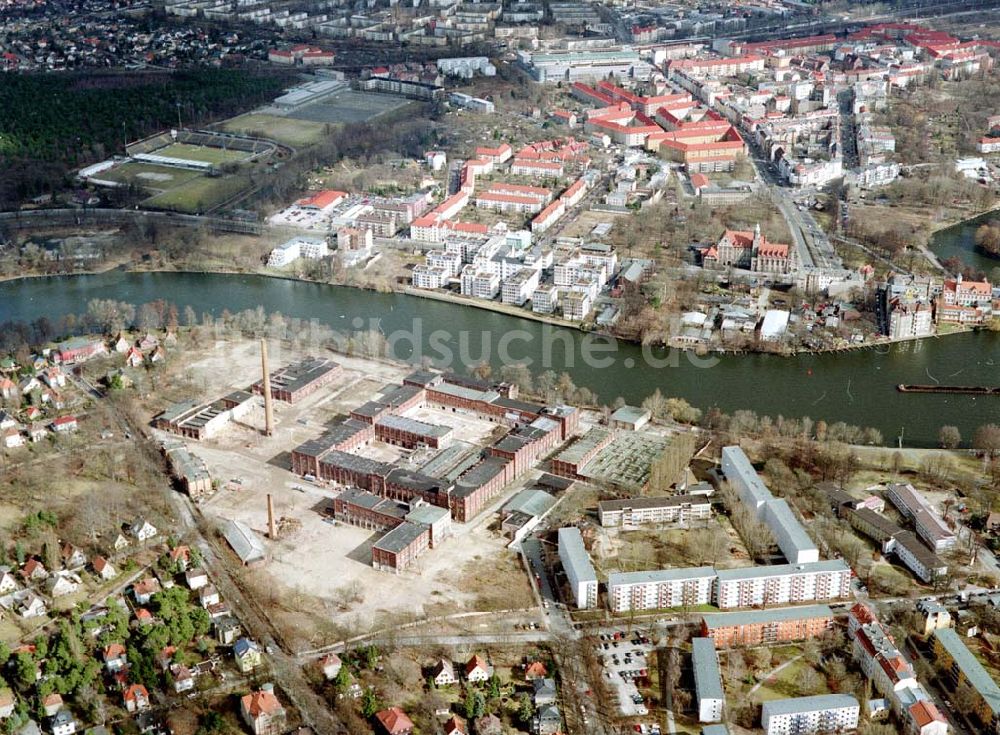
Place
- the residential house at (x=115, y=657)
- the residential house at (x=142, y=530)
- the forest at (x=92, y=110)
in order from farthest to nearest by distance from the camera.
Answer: the forest at (x=92, y=110)
the residential house at (x=142, y=530)
the residential house at (x=115, y=657)

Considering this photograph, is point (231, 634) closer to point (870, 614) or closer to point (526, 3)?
point (870, 614)

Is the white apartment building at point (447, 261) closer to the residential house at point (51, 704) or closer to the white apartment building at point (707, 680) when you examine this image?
the white apartment building at point (707, 680)

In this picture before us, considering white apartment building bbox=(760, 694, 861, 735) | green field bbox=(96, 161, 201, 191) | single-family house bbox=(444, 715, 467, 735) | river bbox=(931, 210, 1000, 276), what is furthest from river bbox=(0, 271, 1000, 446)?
single-family house bbox=(444, 715, 467, 735)

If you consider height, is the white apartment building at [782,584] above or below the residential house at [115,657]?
above

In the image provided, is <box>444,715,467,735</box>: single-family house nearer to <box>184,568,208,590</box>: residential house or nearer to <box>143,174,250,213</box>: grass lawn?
<box>184,568,208,590</box>: residential house

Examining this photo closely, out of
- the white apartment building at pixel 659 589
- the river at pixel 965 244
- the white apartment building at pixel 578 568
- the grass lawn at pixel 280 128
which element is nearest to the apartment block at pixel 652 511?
the white apartment building at pixel 578 568

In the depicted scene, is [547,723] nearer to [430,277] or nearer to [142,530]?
[142,530]

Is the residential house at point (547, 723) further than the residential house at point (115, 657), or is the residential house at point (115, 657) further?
the residential house at point (115, 657)

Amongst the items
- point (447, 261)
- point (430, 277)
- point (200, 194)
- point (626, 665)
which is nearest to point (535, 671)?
point (626, 665)
